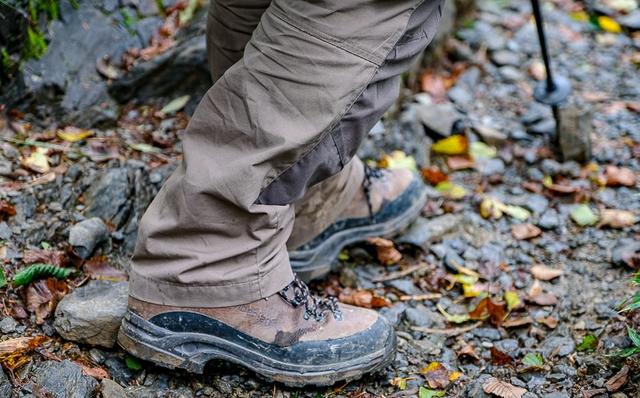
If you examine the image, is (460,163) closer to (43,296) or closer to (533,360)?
(533,360)

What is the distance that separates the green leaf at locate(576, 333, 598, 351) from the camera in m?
2.48

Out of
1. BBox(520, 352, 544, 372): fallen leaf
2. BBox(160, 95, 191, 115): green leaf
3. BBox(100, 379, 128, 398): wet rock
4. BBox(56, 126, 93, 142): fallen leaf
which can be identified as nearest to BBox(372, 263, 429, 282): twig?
BBox(520, 352, 544, 372): fallen leaf

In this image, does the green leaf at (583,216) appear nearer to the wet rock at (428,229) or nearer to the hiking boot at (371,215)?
the wet rock at (428,229)

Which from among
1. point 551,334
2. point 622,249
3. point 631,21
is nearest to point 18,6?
point 551,334

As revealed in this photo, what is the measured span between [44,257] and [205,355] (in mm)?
722

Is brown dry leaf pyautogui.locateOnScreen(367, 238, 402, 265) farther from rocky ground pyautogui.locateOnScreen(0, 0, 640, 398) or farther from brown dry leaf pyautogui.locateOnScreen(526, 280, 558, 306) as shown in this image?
brown dry leaf pyautogui.locateOnScreen(526, 280, 558, 306)

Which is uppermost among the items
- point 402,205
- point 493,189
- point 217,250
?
point 217,250

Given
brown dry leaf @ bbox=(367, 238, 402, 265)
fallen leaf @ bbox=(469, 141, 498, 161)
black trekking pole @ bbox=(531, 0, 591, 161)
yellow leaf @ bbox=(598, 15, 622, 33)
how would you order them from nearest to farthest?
brown dry leaf @ bbox=(367, 238, 402, 265) → black trekking pole @ bbox=(531, 0, 591, 161) → fallen leaf @ bbox=(469, 141, 498, 161) → yellow leaf @ bbox=(598, 15, 622, 33)

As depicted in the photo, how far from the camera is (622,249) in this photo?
300 centimetres

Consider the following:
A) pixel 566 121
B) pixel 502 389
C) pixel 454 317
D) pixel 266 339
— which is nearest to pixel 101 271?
pixel 266 339

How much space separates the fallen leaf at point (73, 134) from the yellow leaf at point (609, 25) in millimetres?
3347

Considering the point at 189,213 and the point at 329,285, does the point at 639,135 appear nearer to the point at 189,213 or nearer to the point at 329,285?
the point at 329,285

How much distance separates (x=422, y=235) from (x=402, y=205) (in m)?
0.19

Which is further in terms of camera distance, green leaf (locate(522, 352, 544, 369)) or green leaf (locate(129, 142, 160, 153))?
green leaf (locate(129, 142, 160, 153))
